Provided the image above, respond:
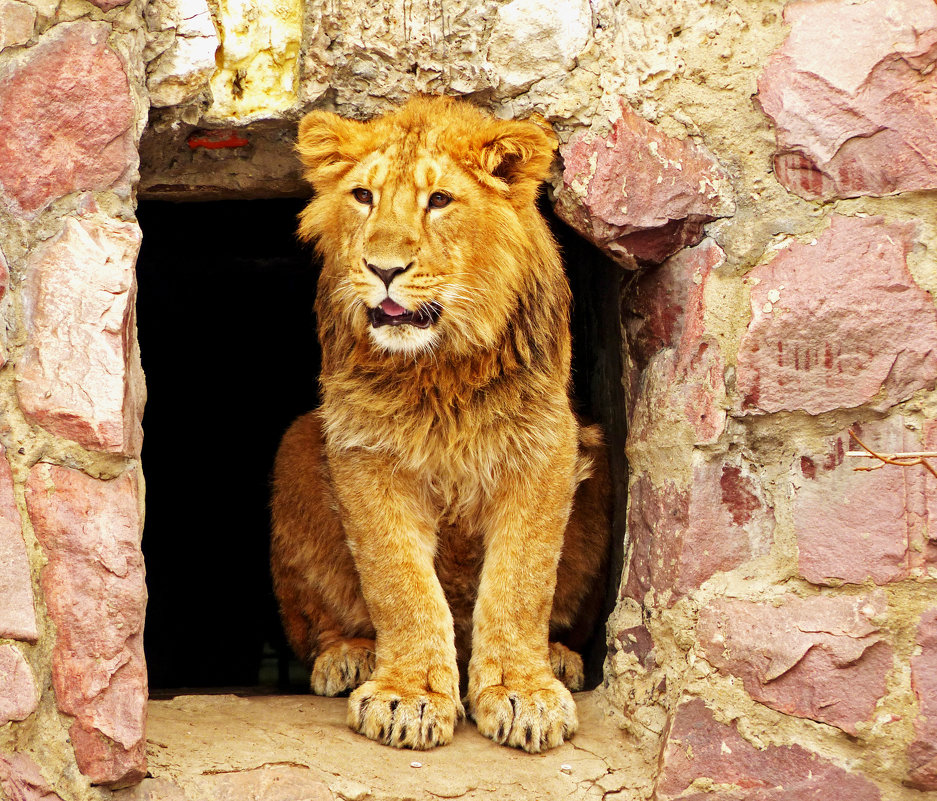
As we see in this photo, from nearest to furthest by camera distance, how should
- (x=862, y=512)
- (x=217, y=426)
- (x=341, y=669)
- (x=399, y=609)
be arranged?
1. (x=862, y=512)
2. (x=399, y=609)
3. (x=341, y=669)
4. (x=217, y=426)

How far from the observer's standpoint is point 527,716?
134 inches

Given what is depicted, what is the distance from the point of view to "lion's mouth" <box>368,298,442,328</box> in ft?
10.9

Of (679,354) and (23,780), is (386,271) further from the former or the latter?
(23,780)

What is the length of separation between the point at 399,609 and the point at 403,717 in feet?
1.13

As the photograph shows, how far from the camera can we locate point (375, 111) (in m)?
3.54

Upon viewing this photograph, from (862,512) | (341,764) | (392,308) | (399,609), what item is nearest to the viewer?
(862,512)

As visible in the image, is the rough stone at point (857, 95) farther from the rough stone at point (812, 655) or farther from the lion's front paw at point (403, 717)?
the lion's front paw at point (403, 717)

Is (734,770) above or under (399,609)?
under

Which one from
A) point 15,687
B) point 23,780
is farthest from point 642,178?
point 23,780

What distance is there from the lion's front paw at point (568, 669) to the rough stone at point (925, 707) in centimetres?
122

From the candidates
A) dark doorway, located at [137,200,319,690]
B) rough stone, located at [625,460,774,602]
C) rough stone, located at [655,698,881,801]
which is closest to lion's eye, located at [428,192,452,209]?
rough stone, located at [625,460,774,602]

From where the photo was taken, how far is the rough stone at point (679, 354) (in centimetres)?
327

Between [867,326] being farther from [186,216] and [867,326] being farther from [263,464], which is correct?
[263,464]

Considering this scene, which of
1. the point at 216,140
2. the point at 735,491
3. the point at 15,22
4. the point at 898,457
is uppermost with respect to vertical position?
the point at 15,22
